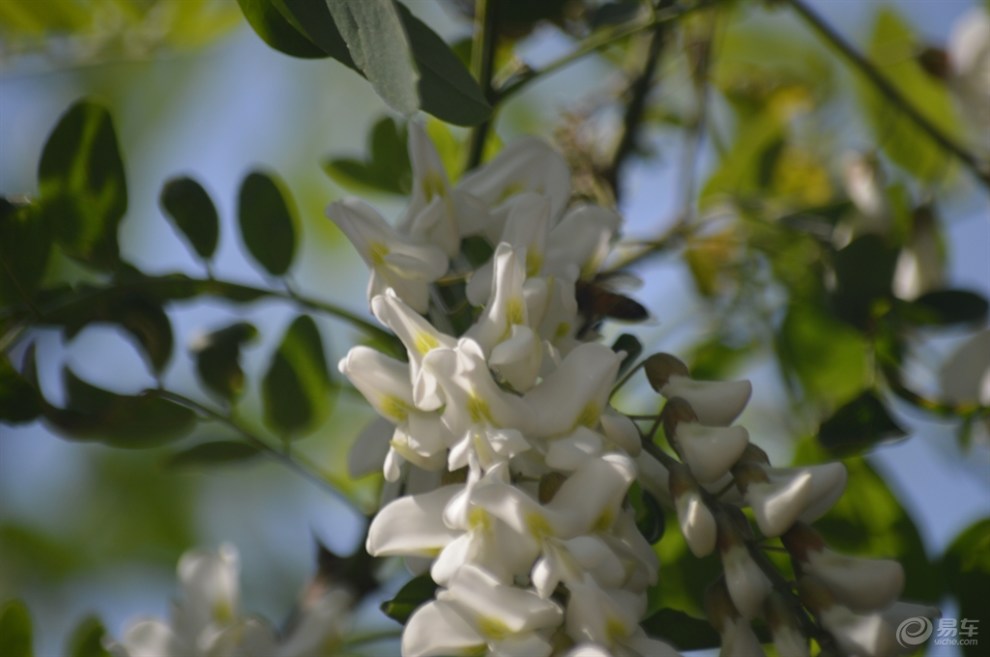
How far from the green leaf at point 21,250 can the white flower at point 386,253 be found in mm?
181

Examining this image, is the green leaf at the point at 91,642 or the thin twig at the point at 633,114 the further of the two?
the thin twig at the point at 633,114

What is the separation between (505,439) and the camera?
0.42 metres

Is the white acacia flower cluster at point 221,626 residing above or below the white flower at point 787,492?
below

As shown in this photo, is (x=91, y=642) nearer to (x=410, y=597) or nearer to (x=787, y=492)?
(x=410, y=597)

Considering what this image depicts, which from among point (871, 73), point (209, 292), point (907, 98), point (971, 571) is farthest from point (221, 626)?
point (907, 98)

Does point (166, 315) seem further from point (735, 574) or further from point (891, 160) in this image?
point (891, 160)

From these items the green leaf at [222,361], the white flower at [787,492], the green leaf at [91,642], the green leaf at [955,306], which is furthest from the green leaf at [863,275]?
the green leaf at [91,642]

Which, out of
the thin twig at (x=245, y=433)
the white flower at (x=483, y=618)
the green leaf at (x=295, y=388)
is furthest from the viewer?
the green leaf at (x=295, y=388)

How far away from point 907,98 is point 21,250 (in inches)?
31.0

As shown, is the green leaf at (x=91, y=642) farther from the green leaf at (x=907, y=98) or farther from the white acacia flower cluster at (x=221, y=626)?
the green leaf at (x=907, y=98)

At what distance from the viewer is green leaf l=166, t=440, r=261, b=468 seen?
671 mm

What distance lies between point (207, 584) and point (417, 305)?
24 centimetres

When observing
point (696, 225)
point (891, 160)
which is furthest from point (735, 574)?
point (891, 160)

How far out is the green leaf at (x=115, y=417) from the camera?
1.91 feet
